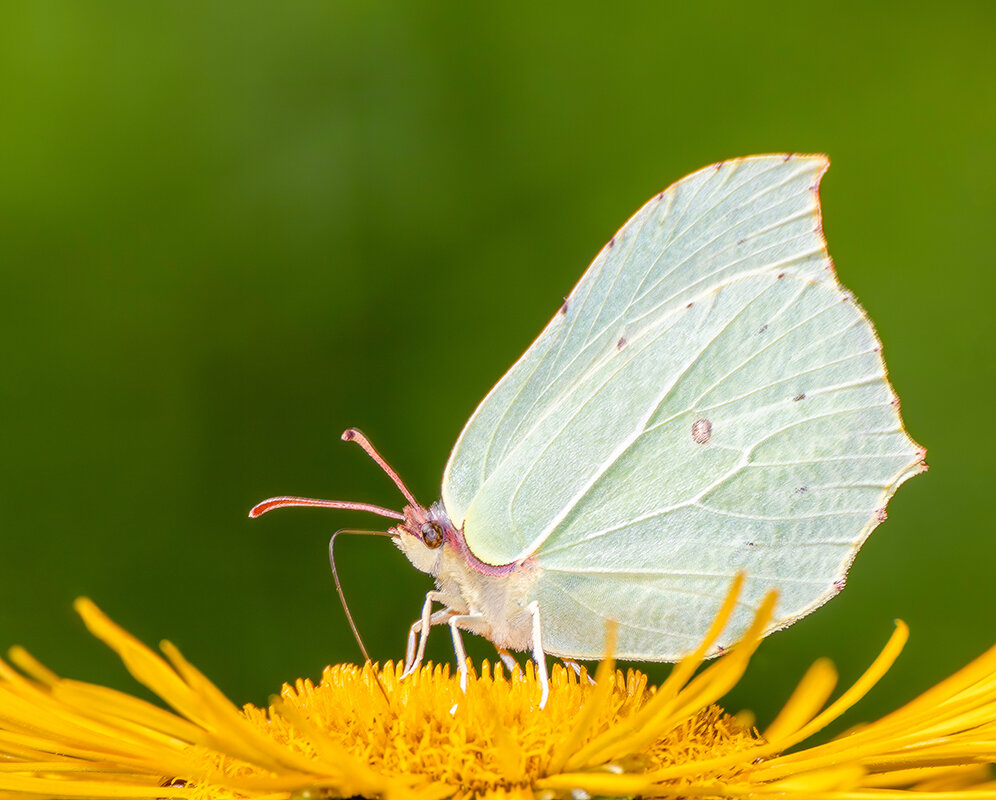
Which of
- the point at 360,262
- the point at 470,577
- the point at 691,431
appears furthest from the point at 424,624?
the point at 360,262

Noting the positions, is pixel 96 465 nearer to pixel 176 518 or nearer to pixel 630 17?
pixel 176 518

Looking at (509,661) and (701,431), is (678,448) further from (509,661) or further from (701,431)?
(509,661)

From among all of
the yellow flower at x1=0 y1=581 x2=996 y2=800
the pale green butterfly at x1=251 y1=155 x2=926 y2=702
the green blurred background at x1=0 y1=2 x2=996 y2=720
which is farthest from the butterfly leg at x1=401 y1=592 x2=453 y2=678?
the green blurred background at x1=0 y1=2 x2=996 y2=720

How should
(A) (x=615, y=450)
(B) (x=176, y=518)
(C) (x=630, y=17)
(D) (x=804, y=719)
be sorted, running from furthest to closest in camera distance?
(C) (x=630, y=17) → (B) (x=176, y=518) → (A) (x=615, y=450) → (D) (x=804, y=719)

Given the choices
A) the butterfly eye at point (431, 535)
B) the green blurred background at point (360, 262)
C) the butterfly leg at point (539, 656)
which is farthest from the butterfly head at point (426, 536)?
the green blurred background at point (360, 262)

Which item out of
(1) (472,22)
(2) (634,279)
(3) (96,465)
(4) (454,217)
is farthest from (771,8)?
(3) (96,465)

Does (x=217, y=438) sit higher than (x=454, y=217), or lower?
lower

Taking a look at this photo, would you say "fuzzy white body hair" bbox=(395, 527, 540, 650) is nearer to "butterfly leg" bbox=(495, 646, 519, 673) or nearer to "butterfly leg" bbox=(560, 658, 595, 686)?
"butterfly leg" bbox=(495, 646, 519, 673)

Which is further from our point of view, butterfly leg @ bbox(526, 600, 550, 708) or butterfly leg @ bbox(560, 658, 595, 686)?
butterfly leg @ bbox(560, 658, 595, 686)
